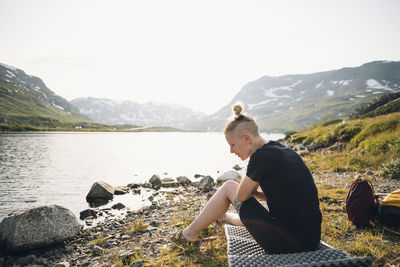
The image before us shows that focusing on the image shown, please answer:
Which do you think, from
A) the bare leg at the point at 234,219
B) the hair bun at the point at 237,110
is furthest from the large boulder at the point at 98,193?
the hair bun at the point at 237,110

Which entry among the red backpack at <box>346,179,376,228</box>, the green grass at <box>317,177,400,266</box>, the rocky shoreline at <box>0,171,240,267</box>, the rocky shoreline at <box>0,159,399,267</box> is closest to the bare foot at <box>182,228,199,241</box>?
the rocky shoreline at <box>0,159,399,267</box>

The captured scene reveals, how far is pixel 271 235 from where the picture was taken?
3439 millimetres

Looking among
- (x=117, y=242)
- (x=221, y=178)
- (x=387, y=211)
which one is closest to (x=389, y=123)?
(x=221, y=178)

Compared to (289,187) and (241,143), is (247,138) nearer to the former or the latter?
(241,143)

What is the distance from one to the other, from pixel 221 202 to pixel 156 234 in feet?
9.66

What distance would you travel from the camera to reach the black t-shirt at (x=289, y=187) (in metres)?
3.21

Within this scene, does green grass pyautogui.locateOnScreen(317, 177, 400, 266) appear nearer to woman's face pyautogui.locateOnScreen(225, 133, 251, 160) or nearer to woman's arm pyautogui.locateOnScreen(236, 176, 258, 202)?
woman's arm pyautogui.locateOnScreen(236, 176, 258, 202)

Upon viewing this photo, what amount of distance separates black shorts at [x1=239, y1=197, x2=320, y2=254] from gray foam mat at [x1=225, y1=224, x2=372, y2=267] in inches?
4.2

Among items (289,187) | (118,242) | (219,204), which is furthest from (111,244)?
(289,187)

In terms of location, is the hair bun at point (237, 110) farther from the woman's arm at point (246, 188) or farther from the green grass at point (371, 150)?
the green grass at point (371, 150)

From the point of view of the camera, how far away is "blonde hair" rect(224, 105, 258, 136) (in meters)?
3.85

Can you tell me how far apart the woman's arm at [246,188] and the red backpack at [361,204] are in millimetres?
3267

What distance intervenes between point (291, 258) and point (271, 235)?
1.30ft

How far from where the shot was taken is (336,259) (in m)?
3.05
